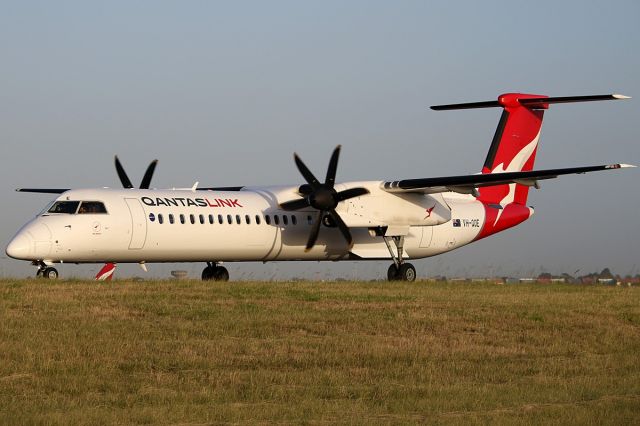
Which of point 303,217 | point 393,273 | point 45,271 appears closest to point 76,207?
point 45,271

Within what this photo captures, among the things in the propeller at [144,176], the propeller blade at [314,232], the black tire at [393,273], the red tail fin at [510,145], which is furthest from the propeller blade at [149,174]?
the red tail fin at [510,145]

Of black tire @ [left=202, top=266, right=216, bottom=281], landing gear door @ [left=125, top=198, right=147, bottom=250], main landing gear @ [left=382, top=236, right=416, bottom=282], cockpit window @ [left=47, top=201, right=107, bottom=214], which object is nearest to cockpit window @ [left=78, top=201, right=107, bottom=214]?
cockpit window @ [left=47, top=201, right=107, bottom=214]

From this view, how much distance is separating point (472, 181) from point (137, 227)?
37.6 feet

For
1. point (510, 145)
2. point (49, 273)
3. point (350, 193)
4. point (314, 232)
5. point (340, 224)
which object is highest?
point (510, 145)

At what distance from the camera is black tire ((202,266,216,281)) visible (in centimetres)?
3803

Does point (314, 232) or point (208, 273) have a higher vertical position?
point (314, 232)

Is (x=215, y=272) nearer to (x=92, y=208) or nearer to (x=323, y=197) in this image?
(x=323, y=197)

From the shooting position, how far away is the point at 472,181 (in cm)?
3634

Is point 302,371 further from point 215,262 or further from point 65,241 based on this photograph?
point 215,262

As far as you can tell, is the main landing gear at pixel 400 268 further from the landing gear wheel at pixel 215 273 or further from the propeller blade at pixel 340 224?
the landing gear wheel at pixel 215 273

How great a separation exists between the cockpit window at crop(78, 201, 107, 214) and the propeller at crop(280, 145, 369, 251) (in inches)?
290

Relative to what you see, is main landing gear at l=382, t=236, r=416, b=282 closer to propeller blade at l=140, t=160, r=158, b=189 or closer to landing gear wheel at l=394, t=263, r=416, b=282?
landing gear wheel at l=394, t=263, r=416, b=282

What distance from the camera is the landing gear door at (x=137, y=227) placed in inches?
1288

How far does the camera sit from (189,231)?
34219 mm
